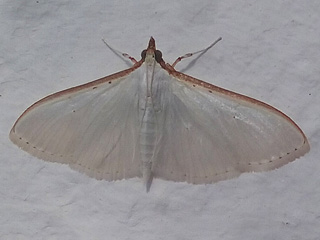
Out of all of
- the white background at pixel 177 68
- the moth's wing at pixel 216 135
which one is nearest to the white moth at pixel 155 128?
the moth's wing at pixel 216 135

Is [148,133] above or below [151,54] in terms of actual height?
below

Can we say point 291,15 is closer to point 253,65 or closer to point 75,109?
point 253,65

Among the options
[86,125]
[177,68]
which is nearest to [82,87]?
[86,125]

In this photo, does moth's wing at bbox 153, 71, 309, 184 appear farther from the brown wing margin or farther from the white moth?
the brown wing margin

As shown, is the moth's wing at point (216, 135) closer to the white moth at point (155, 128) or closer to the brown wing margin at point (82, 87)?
the white moth at point (155, 128)

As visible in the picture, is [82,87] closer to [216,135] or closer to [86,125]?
[86,125]
